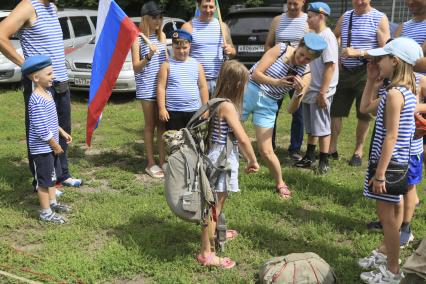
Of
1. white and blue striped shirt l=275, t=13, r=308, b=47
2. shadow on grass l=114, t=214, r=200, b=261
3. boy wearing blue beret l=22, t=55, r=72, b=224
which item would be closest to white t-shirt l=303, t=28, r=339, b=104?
white and blue striped shirt l=275, t=13, r=308, b=47

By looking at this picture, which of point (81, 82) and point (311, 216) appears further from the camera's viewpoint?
point (81, 82)

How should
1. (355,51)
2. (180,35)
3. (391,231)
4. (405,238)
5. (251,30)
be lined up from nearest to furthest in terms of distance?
(391,231), (405,238), (180,35), (355,51), (251,30)

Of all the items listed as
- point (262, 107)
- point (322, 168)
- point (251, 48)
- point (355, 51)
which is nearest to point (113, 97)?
point (251, 48)

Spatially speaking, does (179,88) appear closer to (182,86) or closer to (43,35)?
(182,86)

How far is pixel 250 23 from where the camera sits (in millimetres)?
10055

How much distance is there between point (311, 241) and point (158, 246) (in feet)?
4.17

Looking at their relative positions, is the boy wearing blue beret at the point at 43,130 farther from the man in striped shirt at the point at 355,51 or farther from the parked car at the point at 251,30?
the parked car at the point at 251,30

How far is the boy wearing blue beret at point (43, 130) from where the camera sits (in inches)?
165

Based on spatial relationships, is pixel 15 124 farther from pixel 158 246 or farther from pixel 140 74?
pixel 158 246

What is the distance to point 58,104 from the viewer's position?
4.95 metres

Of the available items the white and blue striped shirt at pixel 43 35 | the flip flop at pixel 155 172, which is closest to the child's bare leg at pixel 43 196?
the white and blue striped shirt at pixel 43 35

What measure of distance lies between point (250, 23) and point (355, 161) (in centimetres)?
493

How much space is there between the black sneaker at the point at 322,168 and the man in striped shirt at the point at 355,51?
482 millimetres

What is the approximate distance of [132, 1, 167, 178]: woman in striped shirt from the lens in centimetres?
Answer: 529
